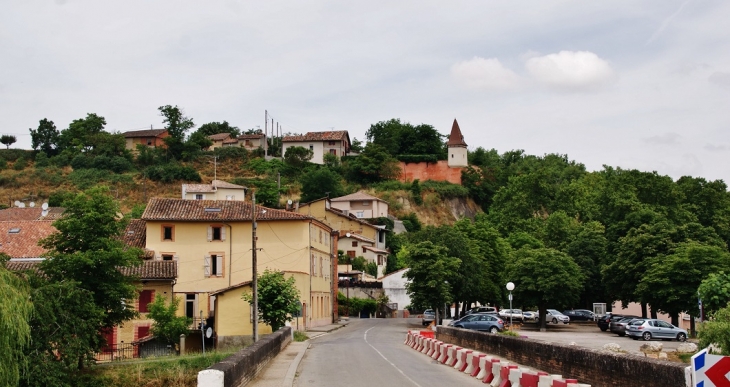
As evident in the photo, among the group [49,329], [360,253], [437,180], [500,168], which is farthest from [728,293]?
[500,168]

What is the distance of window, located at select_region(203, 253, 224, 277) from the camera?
55.9m

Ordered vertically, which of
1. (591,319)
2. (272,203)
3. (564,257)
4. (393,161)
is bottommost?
(591,319)

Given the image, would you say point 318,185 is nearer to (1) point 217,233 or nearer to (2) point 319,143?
(2) point 319,143

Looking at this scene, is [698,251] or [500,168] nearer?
[698,251]

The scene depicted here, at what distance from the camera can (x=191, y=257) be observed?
2200 inches

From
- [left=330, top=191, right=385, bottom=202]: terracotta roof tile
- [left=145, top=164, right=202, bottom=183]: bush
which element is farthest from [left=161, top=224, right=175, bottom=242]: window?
[left=145, top=164, right=202, bottom=183]: bush

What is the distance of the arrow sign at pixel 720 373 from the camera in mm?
7809

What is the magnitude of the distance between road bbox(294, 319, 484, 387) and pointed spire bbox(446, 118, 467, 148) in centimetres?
8963

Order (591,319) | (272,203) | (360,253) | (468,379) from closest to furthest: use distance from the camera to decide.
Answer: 1. (468,379)
2. (591,319)
3. (360,253)
4. (272,203)

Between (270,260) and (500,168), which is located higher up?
(500,168)

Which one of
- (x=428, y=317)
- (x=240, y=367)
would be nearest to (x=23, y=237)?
(x=428, y=317)

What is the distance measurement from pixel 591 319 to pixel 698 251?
19.3 m

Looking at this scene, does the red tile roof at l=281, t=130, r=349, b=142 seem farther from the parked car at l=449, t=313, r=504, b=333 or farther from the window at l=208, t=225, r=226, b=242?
the parked car at l=449, t=313, r=504, b=333

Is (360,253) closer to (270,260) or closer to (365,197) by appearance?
(365,197)
